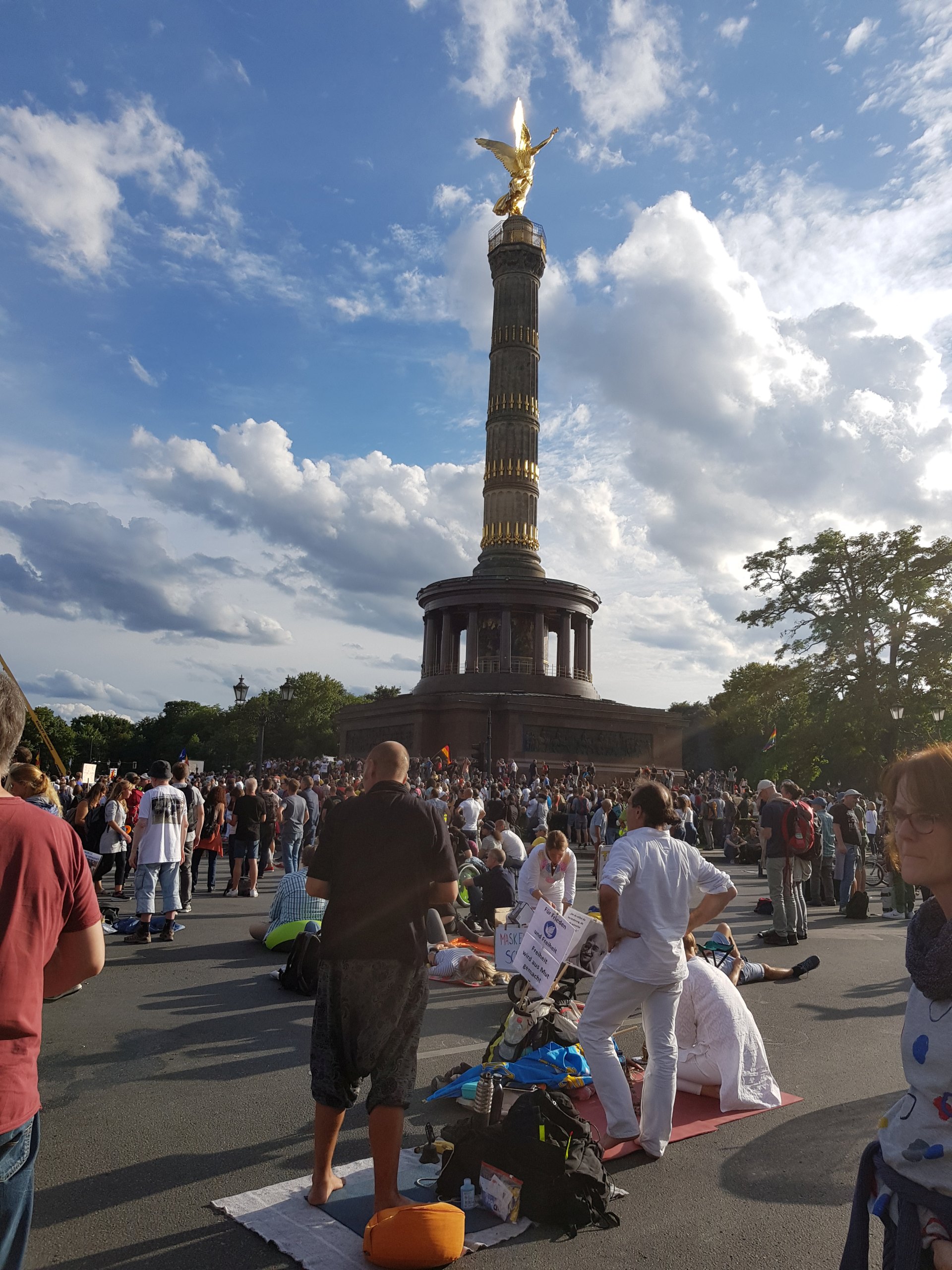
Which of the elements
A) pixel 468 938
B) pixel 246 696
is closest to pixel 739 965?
pixel 468 938

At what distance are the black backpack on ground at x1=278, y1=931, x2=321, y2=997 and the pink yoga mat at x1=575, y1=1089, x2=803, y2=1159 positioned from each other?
128 inches

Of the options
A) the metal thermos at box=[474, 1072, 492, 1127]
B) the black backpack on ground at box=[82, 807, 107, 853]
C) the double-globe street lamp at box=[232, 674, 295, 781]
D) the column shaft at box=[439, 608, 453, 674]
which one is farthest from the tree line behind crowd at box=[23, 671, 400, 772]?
the metal thermos at box=[474, 1072, 492, 1127]

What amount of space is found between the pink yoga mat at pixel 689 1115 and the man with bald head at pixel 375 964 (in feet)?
4.61

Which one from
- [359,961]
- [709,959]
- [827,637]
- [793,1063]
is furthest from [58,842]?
[827,637]

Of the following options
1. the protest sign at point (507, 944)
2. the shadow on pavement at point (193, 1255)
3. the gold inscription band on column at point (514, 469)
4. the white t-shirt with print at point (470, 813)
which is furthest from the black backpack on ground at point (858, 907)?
the gold inscription band on column at point (514, 469)

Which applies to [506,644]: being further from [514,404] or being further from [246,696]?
[246,696]

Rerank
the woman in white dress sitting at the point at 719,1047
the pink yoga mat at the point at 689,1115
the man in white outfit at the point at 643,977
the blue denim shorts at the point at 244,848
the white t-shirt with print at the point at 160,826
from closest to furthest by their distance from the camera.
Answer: the man in white outfit at the point at 643,977 → the pink yoga mat at the point at 689,1115 → the woman in white dress sitting at the point at 719,1047 → the white t-shirt with print at the point at 160,826 → the blue denim shorts at the point at 244,848

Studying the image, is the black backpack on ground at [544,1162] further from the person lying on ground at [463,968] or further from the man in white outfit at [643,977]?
the person lying on ground at [463,968]

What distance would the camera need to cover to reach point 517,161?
4891 centimetres

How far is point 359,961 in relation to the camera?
11.8ft

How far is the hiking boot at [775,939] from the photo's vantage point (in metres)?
10.7

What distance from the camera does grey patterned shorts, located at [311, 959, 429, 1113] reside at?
358 centimetres

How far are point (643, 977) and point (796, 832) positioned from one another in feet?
22.5

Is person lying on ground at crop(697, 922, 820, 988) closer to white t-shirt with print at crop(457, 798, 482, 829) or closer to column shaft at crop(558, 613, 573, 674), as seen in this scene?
white t-shirt with print at crop(457, 798, 482, 829)
